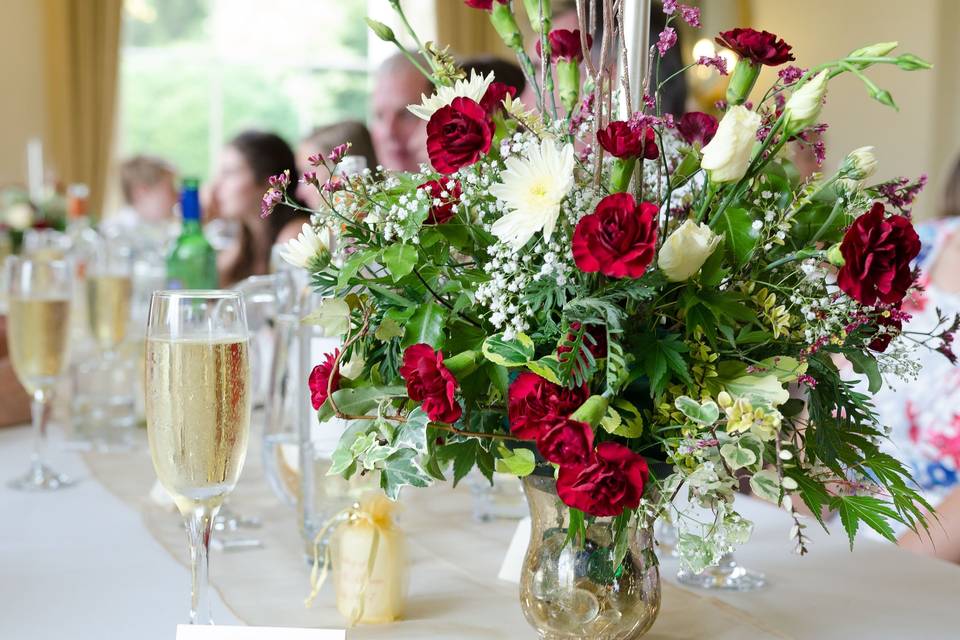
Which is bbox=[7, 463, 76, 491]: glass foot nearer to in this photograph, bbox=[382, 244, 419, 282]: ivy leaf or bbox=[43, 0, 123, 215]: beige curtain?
bbox=[382, 244, 419, 282]: ivy leaf

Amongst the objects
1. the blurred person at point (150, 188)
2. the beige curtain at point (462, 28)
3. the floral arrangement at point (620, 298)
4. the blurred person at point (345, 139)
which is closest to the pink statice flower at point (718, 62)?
the floral arrangement at point (620, 298)

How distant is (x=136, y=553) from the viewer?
1.04m

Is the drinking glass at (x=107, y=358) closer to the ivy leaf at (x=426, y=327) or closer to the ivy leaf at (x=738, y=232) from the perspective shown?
the ivy leaf at (x=426, y=327)

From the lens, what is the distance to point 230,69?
680 centimetres

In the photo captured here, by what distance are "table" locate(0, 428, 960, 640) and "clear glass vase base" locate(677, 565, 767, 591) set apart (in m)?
0.02

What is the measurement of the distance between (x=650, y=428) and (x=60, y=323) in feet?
2.86

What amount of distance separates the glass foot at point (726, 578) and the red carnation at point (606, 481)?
36cm

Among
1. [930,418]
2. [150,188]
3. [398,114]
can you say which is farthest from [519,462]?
[150,188]

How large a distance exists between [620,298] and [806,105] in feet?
0.54

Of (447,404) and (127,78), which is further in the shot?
(127,78)

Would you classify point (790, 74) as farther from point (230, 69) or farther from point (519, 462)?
point (230, 69)

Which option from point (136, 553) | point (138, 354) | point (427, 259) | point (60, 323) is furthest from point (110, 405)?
point (427, 259)

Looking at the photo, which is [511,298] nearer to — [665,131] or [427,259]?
[427,259]

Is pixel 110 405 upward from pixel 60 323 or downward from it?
downward
